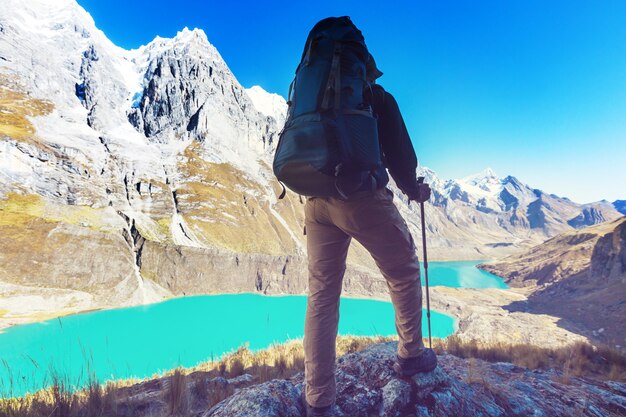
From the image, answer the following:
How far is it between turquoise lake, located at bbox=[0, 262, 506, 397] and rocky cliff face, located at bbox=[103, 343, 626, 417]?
13.5 m

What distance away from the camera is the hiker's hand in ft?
8.13

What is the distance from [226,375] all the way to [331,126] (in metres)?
3.90

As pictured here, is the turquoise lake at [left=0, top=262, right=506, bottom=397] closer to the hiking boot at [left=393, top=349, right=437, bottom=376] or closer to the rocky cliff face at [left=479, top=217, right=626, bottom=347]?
the rocky cliff face at [left=479, top=217, right=626, bottom=347]

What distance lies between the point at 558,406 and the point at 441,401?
111cm

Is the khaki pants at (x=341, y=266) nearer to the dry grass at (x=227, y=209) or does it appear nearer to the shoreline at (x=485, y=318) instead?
the shoreline at (x=485, y=318)

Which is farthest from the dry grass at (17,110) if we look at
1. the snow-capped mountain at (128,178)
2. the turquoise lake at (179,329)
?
the turquoise lake at (179,329)

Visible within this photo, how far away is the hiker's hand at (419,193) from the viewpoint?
248cm

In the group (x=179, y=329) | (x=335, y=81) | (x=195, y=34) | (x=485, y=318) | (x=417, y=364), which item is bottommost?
(x=179, y=329)

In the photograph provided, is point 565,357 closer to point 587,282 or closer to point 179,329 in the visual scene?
point 179,329

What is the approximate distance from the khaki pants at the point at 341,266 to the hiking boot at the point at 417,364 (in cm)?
6

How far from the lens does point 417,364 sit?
97.0 inches

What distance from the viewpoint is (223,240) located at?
2105 inches

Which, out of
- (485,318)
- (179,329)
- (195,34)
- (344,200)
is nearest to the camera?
A: (344,200)

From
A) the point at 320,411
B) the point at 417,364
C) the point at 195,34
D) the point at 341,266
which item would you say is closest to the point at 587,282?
the point at 417,364
